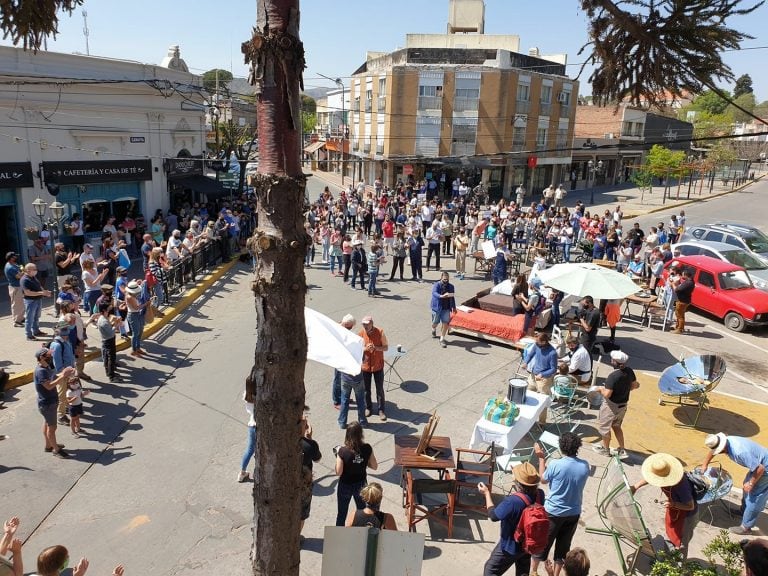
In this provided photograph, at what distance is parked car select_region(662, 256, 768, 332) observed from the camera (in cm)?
1422

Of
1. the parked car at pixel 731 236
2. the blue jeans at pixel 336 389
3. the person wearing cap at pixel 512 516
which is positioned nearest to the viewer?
the person wearing cap at pixel 512 516

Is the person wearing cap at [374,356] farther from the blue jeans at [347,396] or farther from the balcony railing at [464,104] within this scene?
Result: the balcony railing at [464,104]

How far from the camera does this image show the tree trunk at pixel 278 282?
2.87m

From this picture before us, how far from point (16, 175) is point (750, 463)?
19128mm

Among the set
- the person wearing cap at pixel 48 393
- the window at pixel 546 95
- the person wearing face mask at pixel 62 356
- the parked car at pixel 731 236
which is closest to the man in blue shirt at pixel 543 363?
the person wearing cap at pixel 48 393

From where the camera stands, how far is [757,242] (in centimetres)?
2059

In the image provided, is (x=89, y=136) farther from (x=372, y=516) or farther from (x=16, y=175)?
(x=372, y=516)

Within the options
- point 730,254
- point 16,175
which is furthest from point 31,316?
point 730,254

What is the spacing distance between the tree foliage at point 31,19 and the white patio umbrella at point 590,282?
9.25 meters

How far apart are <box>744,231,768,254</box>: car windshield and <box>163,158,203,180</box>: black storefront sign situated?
20509 mm

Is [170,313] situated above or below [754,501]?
below

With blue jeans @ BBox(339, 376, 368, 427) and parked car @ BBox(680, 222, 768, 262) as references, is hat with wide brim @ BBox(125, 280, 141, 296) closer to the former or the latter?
blue jeans @ BBox(339, 376, 368, 427)

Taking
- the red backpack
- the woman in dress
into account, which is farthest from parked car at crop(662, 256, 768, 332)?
the woman in dress

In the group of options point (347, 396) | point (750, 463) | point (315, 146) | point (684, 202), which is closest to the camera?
point (750, 463)
